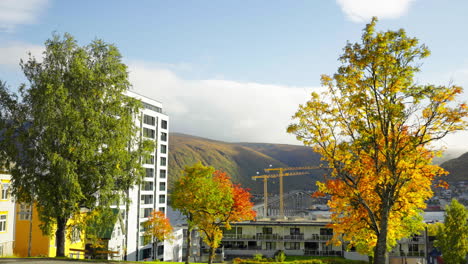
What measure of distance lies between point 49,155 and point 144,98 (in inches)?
2863

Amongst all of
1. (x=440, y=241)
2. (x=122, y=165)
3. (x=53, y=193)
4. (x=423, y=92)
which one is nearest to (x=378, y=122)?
(x=423, y=92)

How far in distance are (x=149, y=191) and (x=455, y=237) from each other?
64.8m

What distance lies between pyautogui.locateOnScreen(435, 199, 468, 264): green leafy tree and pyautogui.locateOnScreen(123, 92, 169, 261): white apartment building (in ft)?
179

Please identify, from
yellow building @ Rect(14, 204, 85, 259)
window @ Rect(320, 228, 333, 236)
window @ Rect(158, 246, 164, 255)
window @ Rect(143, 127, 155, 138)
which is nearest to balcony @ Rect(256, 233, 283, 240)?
window @ Rect(320, 228, 333, 236)

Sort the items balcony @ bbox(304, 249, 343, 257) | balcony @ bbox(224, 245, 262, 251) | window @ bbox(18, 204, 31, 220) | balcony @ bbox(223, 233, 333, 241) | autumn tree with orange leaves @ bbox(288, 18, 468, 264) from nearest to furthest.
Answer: autumn tree with orange leaves @ bbox(288, 18, 468, 264)
window @ bbox(18, 204, 31, 220)
balcony @ bbox(304, 249, 343, 257)
balcony @ bbox(223, 233, 333, 241)
balcony @ bbox(224, 245, 262, 251)

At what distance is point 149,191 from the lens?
9694 cm

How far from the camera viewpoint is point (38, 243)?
44469mm

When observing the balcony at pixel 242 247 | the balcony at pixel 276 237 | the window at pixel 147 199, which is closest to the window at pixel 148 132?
the window at pixel 147 199

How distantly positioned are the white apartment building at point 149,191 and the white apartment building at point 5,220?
130ft

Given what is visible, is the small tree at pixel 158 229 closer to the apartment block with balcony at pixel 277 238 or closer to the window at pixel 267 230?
the apartment block with balcony at pixel 277 238

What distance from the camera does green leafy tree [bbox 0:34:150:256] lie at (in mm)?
28703

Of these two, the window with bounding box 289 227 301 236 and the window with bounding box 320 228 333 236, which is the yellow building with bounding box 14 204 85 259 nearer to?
the window with bounding box 289 227 301 236

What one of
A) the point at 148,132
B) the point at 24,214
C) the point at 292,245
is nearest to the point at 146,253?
the point at 148,132

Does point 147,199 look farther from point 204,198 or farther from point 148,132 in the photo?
point 204,198
